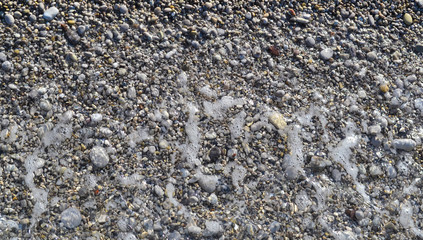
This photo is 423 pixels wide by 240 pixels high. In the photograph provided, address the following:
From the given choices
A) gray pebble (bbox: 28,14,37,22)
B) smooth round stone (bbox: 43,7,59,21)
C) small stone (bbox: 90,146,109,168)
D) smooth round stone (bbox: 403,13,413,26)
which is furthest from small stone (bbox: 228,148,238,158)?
smooth round stone (bbox: 403,13,413,26)

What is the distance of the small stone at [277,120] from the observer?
143 inches

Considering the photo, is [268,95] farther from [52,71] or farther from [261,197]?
[52,71]

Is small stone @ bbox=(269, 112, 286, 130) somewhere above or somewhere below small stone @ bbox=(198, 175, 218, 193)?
above

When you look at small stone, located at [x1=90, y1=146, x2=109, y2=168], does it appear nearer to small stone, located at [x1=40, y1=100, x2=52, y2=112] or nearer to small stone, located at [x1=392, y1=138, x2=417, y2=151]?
small stone, located at [x1=40, y1=100, x2=52, y2=112]

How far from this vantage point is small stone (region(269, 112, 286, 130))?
3638mm

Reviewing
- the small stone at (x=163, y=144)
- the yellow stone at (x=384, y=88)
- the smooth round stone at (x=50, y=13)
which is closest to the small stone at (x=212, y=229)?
the small stone at (x=163, y=144)

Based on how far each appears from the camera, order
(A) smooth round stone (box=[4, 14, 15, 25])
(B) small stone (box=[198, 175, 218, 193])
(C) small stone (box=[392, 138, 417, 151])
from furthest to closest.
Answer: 1. (C) small stone (box=[392, 138, 417, 151])
2. (A) smooth round stone (box=[4, 14, 15, 25])
3. (B) small stone (box=[198, 175, 218, 193])

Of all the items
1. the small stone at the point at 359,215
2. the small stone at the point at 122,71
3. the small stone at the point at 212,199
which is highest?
the small stone at the point at 122,71

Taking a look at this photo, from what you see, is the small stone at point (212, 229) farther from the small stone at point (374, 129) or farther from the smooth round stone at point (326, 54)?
the smooth round stone at point (326, 54)

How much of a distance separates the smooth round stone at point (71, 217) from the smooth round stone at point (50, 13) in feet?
5.76

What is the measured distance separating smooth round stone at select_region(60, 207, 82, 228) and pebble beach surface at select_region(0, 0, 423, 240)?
0.4 inches

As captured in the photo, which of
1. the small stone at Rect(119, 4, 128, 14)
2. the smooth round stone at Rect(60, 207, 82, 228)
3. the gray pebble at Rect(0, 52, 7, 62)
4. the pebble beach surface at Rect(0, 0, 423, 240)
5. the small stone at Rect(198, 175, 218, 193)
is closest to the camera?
the smooth round stone at Rect(60, 207, 82, 228)

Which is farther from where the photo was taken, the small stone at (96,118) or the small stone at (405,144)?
the small stone at (405,144)

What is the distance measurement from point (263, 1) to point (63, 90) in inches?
84.5
